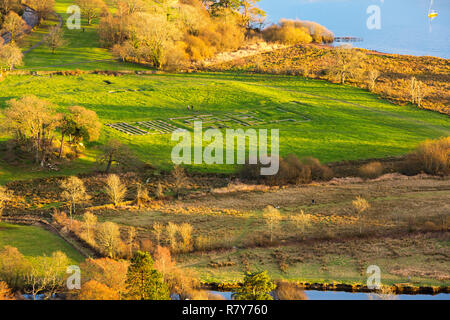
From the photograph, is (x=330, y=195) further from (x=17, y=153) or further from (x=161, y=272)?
(x=17, y=153)

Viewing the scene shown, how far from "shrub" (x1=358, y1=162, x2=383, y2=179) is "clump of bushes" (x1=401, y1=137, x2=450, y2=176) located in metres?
3.67

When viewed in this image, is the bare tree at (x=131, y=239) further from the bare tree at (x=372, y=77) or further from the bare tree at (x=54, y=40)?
the bare tree at (x=54, y=40)

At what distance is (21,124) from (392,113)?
216 ft

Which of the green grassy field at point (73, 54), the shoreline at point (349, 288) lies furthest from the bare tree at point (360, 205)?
the green grassy field at point (73, 54)

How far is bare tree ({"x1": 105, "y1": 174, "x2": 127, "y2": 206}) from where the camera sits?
2640 inches

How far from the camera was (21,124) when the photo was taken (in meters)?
76.5

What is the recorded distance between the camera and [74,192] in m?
66.9

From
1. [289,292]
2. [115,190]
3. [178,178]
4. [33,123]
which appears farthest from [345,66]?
[289,292]

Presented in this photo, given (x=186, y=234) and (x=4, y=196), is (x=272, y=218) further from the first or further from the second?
(x=4, y=196)

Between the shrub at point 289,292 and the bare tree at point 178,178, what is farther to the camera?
the bare tree at point 178,178

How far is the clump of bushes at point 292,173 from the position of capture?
7575 cm

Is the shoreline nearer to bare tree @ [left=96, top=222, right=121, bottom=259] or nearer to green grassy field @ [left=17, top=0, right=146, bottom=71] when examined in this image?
bare tree @ [left=96, top=222, right=121, bottom=259]

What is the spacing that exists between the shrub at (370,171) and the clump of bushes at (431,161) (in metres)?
3.67

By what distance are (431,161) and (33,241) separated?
53128 millimetres
